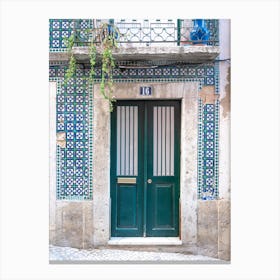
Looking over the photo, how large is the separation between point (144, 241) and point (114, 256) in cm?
46

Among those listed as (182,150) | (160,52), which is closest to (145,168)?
(182,150)

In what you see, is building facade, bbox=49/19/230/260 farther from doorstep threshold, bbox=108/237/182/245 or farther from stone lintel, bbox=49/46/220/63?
stone lintel, bbox=49/46/220/63

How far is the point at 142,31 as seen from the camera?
5031 mm

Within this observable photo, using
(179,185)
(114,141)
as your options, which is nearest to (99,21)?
(114,141)

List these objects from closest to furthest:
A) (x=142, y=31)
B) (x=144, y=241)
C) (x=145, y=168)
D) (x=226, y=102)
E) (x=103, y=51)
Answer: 1. (x=103, y=51)
2. (x=142, y=31)
3. (x=226, y=102)
4. (x=144, y=241)
5. (x=145, y=168)

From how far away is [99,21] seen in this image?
505 centimetres

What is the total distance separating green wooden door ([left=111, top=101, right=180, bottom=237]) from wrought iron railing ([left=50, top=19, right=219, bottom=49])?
2.70ft

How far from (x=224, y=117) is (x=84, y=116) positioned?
1820mm

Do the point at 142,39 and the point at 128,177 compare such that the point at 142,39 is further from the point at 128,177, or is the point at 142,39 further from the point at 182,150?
the point at 128,177

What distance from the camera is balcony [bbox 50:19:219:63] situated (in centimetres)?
487

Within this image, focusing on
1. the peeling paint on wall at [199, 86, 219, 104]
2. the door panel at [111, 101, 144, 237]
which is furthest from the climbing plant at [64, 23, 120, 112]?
the peeling paint on wall at [199, 86, 219, 104]

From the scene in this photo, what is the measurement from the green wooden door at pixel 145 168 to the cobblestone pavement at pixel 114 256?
29 cm
